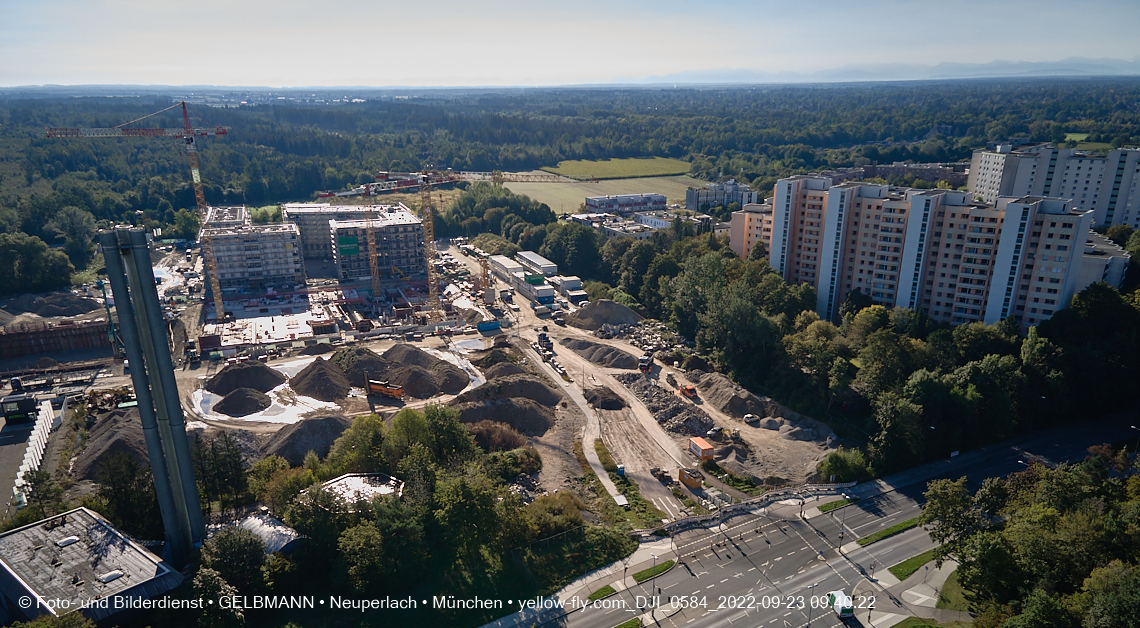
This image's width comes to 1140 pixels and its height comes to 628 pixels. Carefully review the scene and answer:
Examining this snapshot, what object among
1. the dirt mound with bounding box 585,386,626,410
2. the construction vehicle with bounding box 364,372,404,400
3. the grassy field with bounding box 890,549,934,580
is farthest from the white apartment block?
the construction vehicle with bounding box 364,372,404,400

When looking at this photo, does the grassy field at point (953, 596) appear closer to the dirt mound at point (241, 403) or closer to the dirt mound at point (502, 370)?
the dirt mound at point (502, 370)

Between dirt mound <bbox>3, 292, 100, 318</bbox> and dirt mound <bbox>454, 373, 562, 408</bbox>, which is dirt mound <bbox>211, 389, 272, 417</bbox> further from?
dirt mound <bbox>3, 292, 100, 318</bbox>

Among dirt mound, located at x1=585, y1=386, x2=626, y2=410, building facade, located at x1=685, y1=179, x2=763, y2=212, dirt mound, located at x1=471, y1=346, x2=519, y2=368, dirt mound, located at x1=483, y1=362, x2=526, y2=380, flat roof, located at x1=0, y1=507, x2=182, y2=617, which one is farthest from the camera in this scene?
building facade, located at x1=685, y1=179, x2=763, y2=212

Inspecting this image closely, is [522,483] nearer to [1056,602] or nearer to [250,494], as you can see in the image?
[250,494]

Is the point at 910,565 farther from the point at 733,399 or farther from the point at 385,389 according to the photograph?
the point at 385,389

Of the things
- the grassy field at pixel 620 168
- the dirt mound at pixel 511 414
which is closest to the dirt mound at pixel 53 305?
the dirt mound at pixel 511 414

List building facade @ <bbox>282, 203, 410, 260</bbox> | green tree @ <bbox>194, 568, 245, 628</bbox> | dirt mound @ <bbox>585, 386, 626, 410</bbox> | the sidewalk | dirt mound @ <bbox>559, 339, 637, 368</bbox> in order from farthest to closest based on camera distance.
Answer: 1. building facade @ <bbox>282, 203, 410, 260</bbox>
2. dirt mound @ <bbox>559, 339, 637, 368</bbox>
3. dirt mound @ <bbox>585, 386, 626, 410</bbox>
4. the sidewalk
5. green tree @ <bbox>194, 568, 245, 628</bbox>
